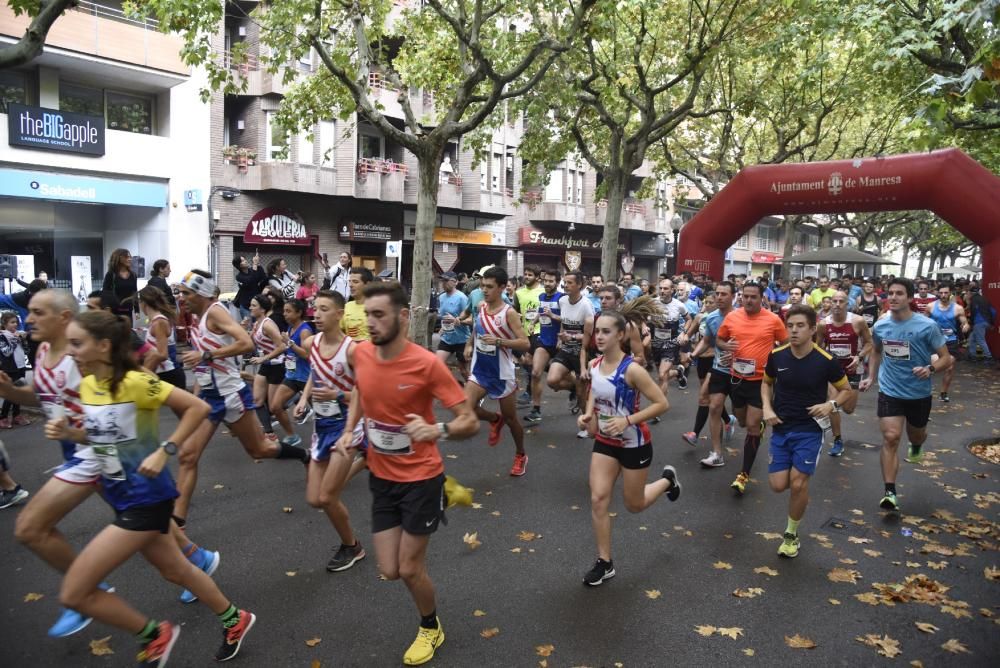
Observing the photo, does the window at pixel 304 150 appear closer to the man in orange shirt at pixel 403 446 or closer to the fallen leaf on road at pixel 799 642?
the man in orange shirt at pixel 403 446

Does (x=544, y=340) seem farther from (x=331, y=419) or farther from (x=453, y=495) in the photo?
(x=453, y=495)

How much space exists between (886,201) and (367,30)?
1120 cm

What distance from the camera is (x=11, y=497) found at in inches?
241

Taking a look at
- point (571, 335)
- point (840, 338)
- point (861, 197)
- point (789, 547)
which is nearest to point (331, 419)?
point (789, 547)

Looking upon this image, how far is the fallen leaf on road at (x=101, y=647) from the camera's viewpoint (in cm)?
381

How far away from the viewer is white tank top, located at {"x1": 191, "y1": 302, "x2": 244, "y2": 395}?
223 inches

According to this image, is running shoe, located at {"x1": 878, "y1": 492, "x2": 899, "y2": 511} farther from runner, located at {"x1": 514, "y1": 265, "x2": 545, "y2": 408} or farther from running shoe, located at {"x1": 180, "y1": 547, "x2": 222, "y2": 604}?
running shoe, located at {"x1": 180, "y1": 547, "x2": 222, "y2": 604}

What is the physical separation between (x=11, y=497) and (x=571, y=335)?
19.8 feet

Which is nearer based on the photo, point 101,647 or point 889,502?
point 101,647

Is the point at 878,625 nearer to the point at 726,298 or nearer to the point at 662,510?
the point at 662,510

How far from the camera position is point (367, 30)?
14.3 m

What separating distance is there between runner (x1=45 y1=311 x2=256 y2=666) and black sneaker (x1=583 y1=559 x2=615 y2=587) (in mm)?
2347

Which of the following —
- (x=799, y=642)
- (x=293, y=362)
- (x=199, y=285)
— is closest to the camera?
(x=799, y=642)

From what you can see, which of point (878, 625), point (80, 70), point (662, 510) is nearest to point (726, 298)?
point (662, 510)
